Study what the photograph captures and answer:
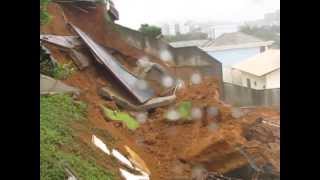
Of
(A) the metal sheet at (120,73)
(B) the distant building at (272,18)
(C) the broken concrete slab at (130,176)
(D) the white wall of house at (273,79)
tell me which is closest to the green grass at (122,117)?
(A) the metal sheet at (120,73)

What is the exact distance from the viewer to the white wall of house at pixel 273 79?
2531mm

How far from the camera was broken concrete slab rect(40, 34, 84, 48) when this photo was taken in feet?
8.42

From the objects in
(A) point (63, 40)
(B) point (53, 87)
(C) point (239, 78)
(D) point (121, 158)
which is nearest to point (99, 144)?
(D) point (121, 158)

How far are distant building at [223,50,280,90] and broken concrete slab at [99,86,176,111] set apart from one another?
341 millimetres

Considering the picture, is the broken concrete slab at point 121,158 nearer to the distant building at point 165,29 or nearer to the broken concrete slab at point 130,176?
the broken concrete slab at point 130,176

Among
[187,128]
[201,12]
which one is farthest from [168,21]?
[187,128]

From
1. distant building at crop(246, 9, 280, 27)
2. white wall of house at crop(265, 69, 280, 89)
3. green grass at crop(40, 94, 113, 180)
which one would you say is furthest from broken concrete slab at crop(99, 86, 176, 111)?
distant building at crop(246, 9, 280, 27)

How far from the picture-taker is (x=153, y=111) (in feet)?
8.50

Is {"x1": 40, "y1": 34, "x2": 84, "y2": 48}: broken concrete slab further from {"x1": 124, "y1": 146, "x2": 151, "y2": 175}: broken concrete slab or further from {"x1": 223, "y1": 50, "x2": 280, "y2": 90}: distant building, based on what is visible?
{"x1": 223, "y1": 50, "x2": 280, "y2": 90}: distant building

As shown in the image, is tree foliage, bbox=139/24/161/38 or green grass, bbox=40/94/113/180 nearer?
green grass, bbox=40/94/113/180

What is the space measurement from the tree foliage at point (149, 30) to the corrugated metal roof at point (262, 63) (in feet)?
1.46

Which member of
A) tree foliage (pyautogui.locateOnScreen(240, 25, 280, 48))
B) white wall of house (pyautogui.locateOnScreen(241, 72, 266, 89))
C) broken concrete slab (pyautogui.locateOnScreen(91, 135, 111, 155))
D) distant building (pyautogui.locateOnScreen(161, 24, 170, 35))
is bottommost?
broken concrete slab (pyautogui.locateOnScreen(91, 135, 111, 155))
